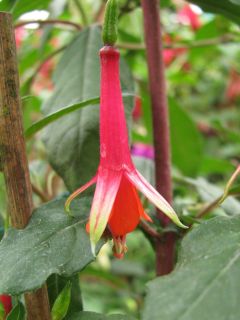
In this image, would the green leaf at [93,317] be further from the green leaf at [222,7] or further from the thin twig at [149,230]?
the green leaf at [222,7]

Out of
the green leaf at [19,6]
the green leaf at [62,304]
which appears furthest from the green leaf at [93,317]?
the green leaf at [19,6]

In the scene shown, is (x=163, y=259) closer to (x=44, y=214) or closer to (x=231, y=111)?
(x=44, y=214)

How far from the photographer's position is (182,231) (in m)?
0.57

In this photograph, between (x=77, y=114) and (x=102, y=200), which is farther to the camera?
(x=77, y=114)

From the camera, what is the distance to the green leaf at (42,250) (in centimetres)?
39

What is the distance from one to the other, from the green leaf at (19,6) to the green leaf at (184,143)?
0.32 m

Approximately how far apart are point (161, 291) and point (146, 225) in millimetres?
202

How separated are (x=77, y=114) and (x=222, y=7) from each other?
188 mm

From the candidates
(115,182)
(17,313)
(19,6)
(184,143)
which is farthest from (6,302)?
(184,143)

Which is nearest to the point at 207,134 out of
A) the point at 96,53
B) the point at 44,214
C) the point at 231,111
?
the point at 231,111

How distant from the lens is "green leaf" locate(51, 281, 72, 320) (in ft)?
1.44

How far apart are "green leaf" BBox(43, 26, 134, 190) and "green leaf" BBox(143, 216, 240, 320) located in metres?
0.20

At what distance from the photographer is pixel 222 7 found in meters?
0.56

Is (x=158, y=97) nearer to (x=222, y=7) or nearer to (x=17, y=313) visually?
(x=222, y=7)
